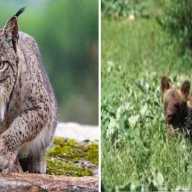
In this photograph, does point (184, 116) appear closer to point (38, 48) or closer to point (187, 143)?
point (187, 143)

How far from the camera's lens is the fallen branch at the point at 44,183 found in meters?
4.92

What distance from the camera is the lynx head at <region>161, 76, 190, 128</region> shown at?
5.18 m

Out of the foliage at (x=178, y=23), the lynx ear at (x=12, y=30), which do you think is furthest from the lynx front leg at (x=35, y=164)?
the foliage at (x=178, y=23)

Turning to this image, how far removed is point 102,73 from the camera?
5504 mm

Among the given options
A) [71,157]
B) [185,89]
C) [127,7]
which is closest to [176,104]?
[185,89]

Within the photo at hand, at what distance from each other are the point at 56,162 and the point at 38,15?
2.68 feet

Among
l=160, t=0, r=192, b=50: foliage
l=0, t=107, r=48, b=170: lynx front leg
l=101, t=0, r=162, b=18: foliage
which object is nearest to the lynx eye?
l=0, t=107, r=48, b=170: lynx front leg

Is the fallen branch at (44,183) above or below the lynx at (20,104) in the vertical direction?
below

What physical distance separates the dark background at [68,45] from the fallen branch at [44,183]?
352 mm

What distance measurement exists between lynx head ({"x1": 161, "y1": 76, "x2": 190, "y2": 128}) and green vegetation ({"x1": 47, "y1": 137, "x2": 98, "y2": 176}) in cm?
44

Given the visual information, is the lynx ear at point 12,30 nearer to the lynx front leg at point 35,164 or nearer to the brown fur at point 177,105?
the lynx front leg at point 35,164

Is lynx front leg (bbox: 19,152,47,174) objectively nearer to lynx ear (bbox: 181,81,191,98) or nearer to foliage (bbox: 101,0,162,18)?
lynx ear (bbox: 181,81,191,98)

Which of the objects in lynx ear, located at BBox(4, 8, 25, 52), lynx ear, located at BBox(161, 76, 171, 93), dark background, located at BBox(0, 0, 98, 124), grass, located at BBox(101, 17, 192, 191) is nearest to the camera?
lynx ear, located at BBox(4, 8, 25, 52)

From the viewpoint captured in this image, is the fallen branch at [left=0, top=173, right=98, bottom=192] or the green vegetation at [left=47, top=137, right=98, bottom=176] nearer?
the fallen branch at [left=0, top=173, right=98, bottom=192]
